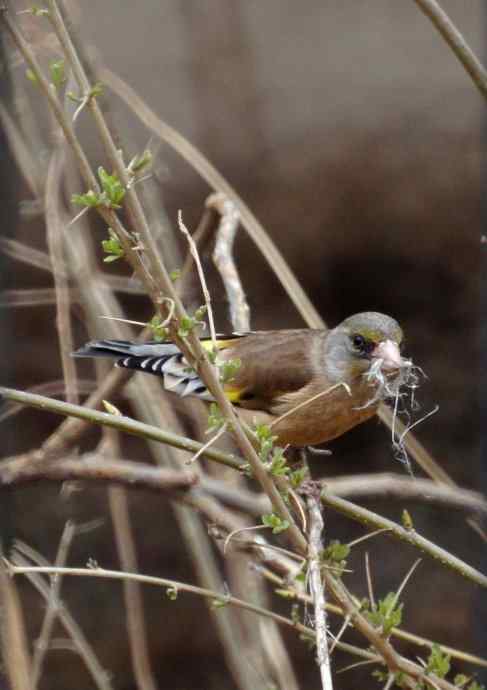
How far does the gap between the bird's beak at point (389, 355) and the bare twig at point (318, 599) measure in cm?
32

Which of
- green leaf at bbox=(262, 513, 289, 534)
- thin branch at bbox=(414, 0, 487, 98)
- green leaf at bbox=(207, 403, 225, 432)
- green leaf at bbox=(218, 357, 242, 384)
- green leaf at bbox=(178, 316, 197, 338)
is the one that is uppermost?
thin branch at bbox=(414, 0, 487, 98)

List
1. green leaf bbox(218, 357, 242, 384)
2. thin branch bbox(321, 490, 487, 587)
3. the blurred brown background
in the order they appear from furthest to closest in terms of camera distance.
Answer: the blurred brown background, thin branch bbox(321, 490, 487, 587), green leaf bbox(218, 357, 242, 384)

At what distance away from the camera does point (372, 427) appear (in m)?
3.85

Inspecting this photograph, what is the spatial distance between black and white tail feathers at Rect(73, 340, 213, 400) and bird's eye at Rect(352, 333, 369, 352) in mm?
267

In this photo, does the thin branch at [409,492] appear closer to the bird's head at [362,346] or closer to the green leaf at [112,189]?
the bird's head at [362,346]

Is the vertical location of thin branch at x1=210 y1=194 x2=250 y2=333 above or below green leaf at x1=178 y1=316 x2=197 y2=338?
below

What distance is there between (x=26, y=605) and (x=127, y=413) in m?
1.16

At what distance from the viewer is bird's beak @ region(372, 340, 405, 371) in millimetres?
1640

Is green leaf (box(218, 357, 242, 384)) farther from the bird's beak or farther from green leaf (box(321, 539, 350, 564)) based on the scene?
the bird's beak

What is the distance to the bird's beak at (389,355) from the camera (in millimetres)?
1640

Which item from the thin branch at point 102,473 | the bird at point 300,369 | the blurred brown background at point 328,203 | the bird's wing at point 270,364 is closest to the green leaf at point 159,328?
the bird at point 300,369

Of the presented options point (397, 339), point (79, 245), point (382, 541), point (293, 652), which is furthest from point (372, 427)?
point (397, 339)

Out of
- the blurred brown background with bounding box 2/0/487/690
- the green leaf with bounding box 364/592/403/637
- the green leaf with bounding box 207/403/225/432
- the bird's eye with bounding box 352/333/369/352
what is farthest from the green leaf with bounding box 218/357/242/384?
the blurred brown background with bounding box 2/0/487/690

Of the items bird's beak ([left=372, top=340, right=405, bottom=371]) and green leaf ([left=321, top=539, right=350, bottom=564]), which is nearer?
green leaf ([left=321, top=539, right=350, bottom=564])
